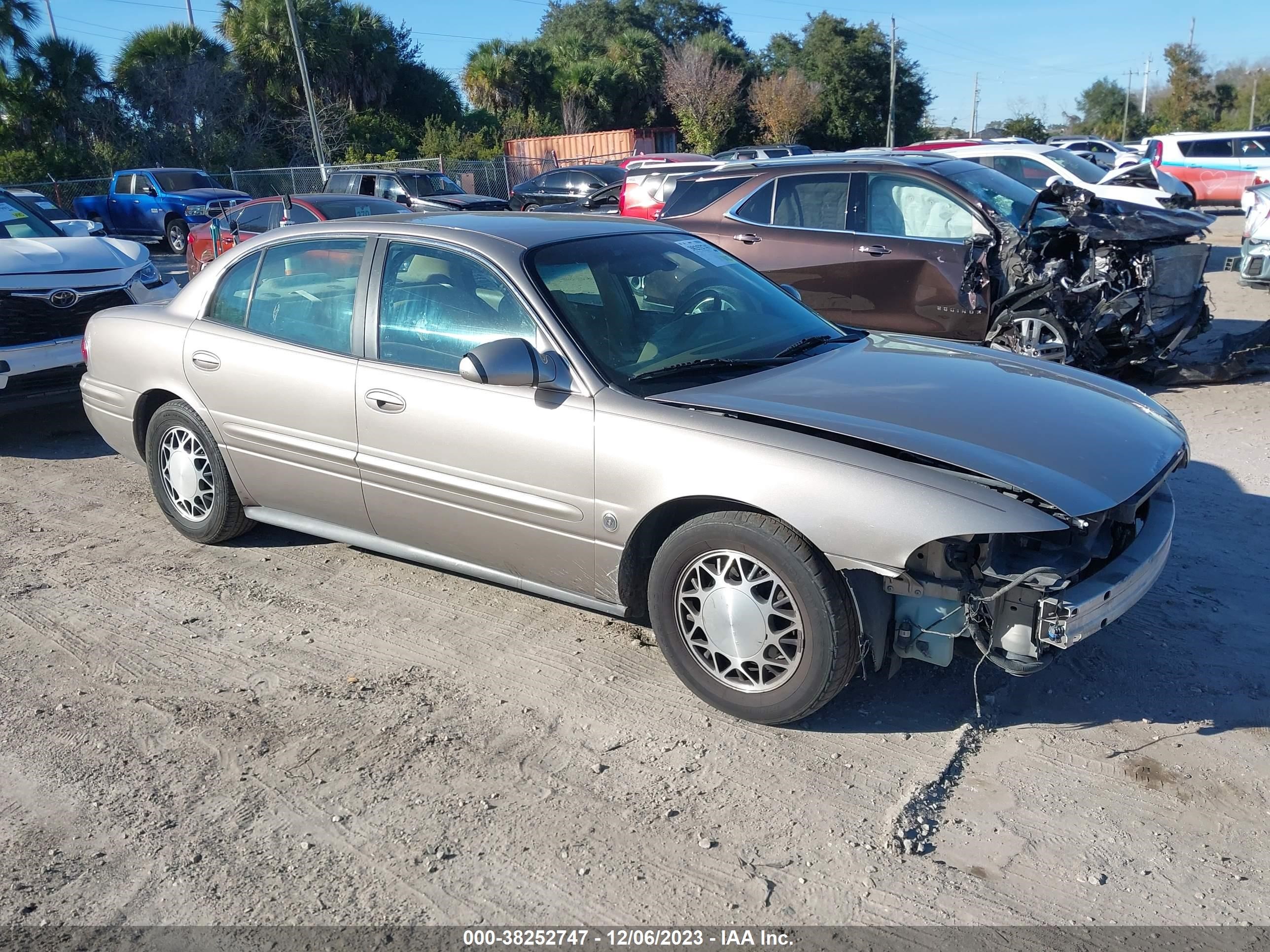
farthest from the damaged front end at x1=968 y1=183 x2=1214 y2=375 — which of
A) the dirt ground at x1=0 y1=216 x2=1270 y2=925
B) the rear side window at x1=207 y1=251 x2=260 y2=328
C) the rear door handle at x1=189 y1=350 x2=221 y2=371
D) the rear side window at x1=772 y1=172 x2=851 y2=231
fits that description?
the rear door handle at x1=189 y1=350 x2=221 y2=371

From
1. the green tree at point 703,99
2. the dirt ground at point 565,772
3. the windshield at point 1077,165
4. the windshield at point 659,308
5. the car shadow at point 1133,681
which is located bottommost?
the dirt ground at point 565,772

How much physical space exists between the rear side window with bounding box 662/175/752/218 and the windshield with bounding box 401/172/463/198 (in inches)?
449

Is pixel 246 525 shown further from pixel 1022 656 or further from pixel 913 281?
pixel 913 281

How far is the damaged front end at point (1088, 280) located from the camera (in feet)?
25.0

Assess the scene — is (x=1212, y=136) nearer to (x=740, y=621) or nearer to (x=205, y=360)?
(x=205, y=360)

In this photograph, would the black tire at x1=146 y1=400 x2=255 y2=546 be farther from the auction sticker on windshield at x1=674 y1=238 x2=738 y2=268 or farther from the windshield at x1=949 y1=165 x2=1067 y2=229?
the windshield at x1=949 y1=165 x2=1067 y2=229

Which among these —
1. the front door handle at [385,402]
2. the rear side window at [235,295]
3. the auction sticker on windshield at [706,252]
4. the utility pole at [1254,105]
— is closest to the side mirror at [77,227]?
the rear side window at [235,295]

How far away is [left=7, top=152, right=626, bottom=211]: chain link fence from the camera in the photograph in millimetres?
28266

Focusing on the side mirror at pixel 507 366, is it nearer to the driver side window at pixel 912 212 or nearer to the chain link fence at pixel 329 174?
the driver side window at pixel 912 212

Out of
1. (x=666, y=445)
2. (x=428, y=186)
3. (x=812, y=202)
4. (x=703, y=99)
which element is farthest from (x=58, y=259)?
(x=703, y=99)

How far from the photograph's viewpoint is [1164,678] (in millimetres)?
3867

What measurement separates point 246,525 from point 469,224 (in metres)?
2.05

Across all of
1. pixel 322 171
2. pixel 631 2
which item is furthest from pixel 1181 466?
pixel 631 2

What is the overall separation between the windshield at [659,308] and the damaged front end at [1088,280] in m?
3.50
